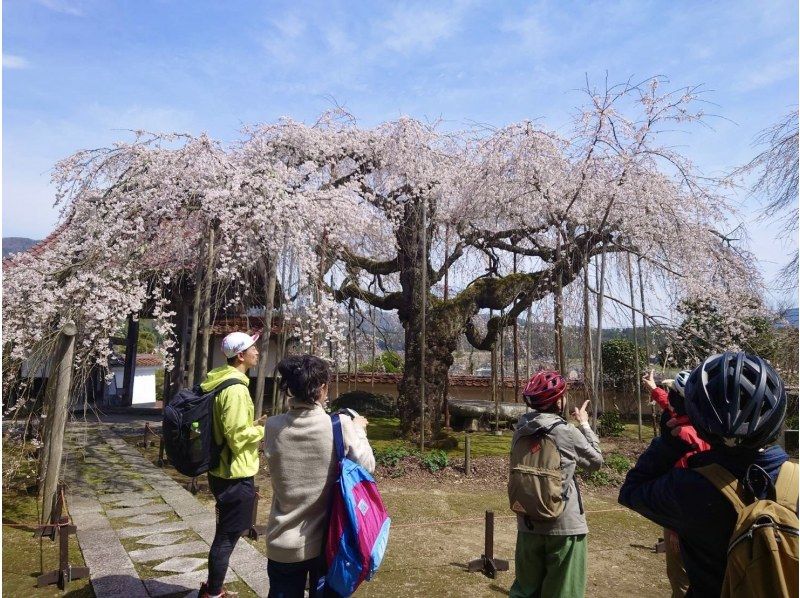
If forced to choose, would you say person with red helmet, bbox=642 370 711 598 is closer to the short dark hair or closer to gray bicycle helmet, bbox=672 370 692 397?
gray bicycle helmet, bbox=672 370 692 397

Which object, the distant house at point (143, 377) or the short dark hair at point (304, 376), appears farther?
the distant house at point (143, 377)

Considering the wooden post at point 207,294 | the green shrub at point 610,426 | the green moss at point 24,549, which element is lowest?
the green moss at point 24,549

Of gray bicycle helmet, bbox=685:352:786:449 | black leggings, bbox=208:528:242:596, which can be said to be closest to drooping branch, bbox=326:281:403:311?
black leggings, bbox=208:528:242:596

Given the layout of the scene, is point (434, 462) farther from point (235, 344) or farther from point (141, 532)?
point (235, 344)

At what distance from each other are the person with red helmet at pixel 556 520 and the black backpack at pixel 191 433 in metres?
1.74

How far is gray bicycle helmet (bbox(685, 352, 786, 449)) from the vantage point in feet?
5.33

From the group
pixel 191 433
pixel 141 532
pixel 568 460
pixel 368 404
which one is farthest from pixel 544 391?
pixel 368 404

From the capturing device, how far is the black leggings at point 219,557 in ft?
11.2

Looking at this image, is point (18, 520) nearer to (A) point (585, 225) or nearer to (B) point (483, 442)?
(B) point (483, 442)

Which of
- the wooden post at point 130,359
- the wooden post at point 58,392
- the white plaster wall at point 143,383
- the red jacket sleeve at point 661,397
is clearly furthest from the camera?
the white plaster wall at point 143,383

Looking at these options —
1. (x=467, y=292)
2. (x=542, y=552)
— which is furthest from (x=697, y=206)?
(x=542, y=552)

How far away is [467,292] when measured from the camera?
11258 millimetres

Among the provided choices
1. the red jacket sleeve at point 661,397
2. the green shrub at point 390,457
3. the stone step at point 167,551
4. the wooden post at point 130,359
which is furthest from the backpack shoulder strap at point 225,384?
the wooden post at point 130,359

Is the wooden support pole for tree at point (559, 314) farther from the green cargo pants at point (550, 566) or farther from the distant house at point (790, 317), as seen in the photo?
the green cargo pants at point (550, 566)
